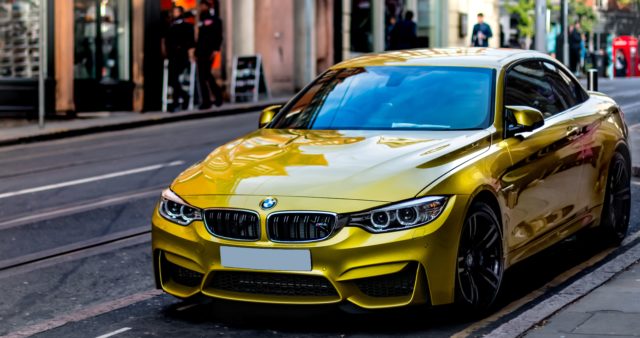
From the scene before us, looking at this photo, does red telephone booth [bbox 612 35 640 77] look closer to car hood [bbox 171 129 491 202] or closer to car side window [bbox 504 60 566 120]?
car side window [bbox 504 60 566 120]

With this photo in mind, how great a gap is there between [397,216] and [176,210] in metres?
1.22

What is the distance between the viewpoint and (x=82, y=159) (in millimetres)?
17141

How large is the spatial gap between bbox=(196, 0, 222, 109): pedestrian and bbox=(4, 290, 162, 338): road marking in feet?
57.3

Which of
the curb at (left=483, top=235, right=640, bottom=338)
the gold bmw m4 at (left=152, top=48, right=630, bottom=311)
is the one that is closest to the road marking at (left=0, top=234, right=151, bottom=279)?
→ the gold bmw m4 at (left=152, top=48, right=630, bottom=311)

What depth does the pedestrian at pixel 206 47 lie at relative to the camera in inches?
1005

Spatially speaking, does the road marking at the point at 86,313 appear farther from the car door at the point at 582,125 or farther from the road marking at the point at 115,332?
the car door at the point at 582,125

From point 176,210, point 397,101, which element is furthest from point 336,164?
point 397,101

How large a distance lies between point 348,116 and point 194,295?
5.54 feet

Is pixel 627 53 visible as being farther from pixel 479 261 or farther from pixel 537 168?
pixel 479 261

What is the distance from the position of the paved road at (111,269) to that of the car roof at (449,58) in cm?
137

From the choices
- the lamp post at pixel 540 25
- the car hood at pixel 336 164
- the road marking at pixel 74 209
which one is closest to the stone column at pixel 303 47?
the lamp post at pixel 540 25

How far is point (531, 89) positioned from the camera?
348 inches

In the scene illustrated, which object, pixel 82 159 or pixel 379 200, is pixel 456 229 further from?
pixel 82 159

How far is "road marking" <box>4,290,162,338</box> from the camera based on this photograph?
23.9 ft
